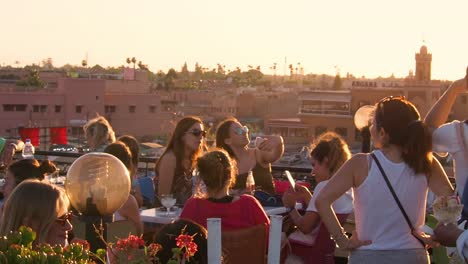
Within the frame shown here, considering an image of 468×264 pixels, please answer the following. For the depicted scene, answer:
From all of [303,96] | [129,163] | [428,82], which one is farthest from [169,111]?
[129,163]

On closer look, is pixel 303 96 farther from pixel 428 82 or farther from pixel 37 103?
pixel 37 103

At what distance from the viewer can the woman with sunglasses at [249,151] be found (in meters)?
6.16

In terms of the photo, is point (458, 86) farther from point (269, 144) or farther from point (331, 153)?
point (269, 144)

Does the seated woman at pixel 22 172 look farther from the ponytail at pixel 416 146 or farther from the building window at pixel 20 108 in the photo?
the building window at pixel 20 108

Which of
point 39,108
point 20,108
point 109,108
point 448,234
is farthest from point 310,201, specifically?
point 109,108

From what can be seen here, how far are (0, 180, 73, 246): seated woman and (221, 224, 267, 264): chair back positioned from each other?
1.05m

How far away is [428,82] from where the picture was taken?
80000mm

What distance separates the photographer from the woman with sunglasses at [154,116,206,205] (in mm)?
6098

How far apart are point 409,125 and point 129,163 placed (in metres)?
2.01

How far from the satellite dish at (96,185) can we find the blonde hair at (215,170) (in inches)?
41.8

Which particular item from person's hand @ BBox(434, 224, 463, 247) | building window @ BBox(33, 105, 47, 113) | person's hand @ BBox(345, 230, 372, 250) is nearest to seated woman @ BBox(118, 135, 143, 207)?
person's hand @ BBox(345, 230, 372, 250)

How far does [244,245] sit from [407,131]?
1.02m

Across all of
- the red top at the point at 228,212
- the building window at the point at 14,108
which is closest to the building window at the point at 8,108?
the building window at the point at 14,108

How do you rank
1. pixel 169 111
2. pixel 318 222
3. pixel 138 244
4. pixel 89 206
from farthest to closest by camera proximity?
pixel 169 111 → pixel 318 222 → pixel 89 206 → pixel 138 244
